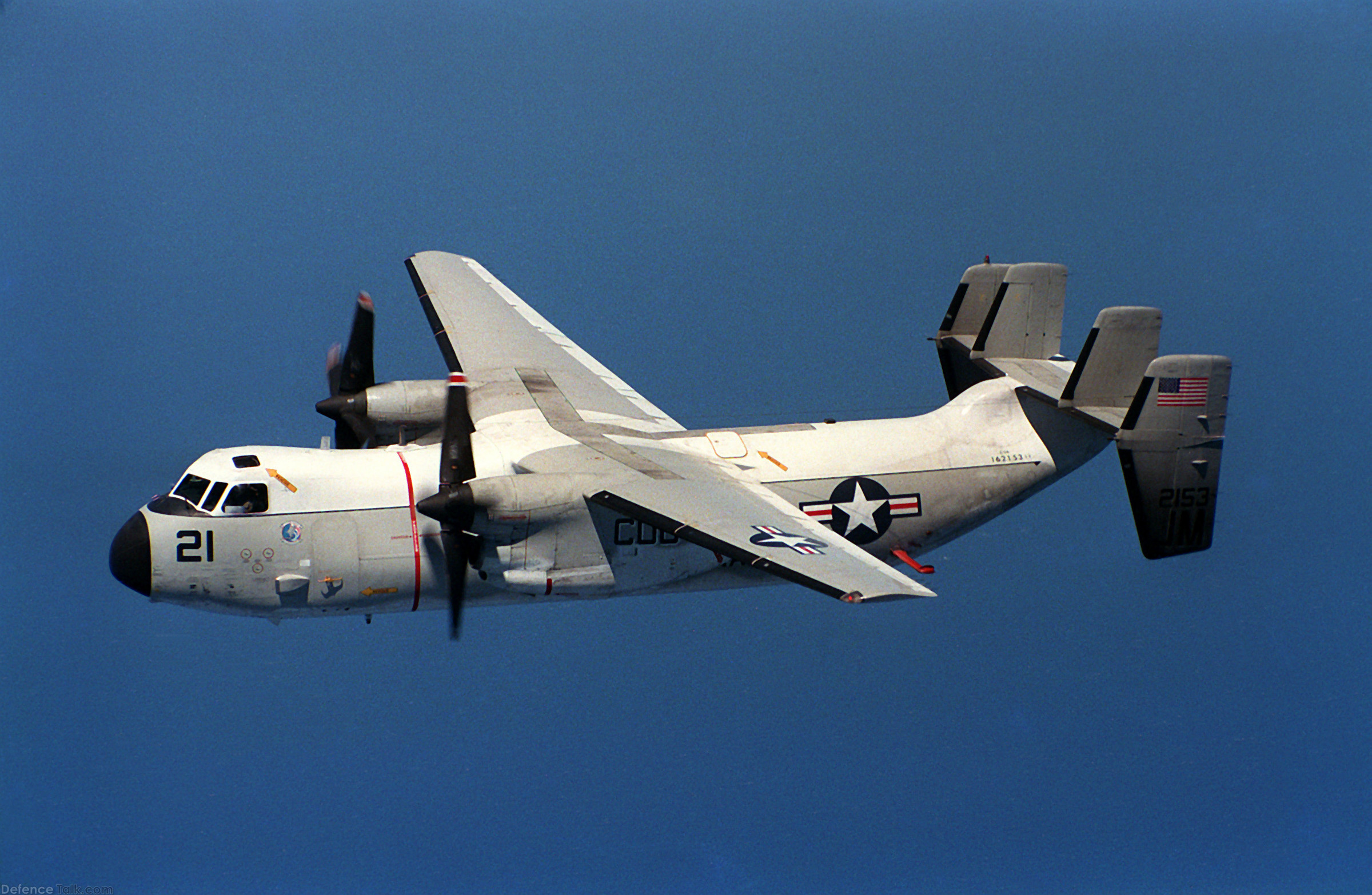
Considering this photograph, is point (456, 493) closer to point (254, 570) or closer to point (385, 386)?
point (254, 570)

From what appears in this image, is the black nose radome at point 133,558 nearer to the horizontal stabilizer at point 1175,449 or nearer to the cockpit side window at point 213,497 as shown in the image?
the cockpit side window at point 213,497

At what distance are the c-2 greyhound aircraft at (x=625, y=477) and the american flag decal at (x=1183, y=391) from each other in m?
0.03

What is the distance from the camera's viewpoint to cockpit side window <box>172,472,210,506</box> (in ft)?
68.2

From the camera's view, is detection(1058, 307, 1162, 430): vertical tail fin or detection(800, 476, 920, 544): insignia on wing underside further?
detection(1058, 307, 1162, 430): vertical tail fin

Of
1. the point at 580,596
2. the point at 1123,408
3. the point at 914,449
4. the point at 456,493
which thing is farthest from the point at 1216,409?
the point at 456,493

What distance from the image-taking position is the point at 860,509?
22.9m

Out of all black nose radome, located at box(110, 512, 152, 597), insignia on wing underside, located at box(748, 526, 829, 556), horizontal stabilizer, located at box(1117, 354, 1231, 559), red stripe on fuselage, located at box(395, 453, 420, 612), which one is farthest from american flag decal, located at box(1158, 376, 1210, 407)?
black nose radome, located at box(110, 512, 152, 597)

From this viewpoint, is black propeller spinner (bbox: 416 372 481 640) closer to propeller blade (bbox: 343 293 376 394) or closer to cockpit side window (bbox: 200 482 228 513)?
cockpit side window (bbox: 200 482 228 513)

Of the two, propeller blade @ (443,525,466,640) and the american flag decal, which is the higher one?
the american flag decal

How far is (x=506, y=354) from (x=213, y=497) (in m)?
6.66

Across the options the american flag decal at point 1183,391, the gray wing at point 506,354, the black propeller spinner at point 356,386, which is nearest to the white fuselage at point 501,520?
the gray wing at point 506,354

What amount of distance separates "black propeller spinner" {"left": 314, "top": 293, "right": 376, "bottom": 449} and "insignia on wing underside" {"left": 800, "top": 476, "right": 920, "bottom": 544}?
7666 mm

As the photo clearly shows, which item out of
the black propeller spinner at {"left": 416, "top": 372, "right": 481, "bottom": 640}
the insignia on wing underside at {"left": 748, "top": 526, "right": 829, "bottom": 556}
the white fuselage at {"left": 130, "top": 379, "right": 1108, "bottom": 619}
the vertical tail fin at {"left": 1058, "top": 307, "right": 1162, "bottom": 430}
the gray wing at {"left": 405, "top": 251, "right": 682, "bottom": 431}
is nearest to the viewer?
the insignia on wing underside at {"left": 748, "top": 526, "right": 829, "bottom": 556}

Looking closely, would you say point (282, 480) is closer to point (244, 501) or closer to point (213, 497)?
point (244, 501)
